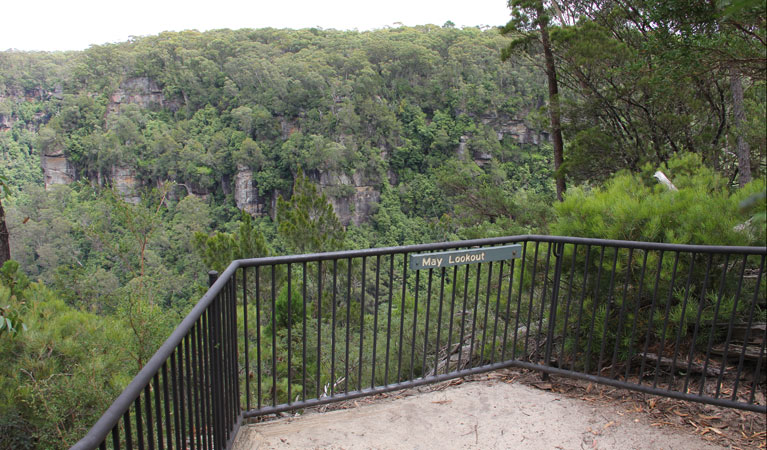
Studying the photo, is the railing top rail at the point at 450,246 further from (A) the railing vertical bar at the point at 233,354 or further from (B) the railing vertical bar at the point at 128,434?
(B) the railing vertical bar at the point at 128,434

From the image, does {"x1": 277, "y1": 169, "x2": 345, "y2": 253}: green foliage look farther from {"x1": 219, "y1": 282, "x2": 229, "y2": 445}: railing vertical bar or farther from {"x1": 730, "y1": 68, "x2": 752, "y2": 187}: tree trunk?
{"x1": 219, "y1": 282, "x2": 229, "y2": 445}: railing vertical bar

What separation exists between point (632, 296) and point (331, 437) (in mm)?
2028

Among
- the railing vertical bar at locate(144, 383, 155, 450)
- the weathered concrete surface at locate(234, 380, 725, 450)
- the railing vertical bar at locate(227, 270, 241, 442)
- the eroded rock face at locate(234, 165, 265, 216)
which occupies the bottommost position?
the eroded rock face at locate(234, 165, 265, 216)

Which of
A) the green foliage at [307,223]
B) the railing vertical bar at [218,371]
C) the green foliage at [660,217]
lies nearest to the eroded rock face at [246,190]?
the green foliage at [307,223]

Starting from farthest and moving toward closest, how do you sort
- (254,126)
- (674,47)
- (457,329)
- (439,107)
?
1. (439,107)
2. (254,126)
3. (457,329)
4. (674,47)

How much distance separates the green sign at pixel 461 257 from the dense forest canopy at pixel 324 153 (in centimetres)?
84

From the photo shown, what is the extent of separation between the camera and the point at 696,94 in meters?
8.96

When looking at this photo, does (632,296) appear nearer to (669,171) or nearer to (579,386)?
(579,386)

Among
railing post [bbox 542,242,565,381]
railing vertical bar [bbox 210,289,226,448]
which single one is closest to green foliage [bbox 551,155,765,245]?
railing post [bbox 542,242,565,381]

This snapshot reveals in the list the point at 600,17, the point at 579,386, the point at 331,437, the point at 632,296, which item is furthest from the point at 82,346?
the point at 600,17

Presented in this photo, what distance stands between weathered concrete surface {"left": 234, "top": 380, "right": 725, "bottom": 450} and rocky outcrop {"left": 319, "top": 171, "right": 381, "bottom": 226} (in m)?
49.4

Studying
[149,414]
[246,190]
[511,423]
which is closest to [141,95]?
[246,190]

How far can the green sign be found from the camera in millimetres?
2422

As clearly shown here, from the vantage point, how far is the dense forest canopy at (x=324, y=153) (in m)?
4.51
